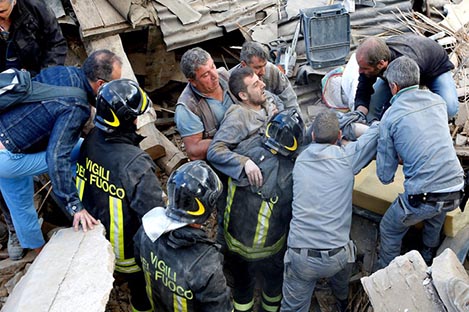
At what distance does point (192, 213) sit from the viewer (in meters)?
2.93

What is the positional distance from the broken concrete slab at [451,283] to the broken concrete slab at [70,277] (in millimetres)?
1935

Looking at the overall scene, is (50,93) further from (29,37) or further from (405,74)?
(405,74)

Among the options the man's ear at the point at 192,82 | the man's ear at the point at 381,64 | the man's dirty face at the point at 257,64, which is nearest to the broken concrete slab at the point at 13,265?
the man's ear at the point at 192,82

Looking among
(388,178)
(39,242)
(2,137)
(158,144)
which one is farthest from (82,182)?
(388,178)

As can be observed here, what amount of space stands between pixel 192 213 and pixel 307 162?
1153mm

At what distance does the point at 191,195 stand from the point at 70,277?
953 millimetres

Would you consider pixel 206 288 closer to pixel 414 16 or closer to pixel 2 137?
pixel 2 137

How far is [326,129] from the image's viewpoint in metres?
3.71

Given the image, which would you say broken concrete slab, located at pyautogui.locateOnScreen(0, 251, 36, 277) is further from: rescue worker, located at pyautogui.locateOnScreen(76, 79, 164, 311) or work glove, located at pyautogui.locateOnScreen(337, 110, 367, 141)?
work glove, located at pyautogui.locateOnScreen(337, 110, 367, 141)

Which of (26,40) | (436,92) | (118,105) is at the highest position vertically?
(26,40)

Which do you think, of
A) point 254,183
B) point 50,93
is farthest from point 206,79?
point 50,93

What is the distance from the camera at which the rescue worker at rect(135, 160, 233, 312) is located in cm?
293

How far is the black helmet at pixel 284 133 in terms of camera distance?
146 inches

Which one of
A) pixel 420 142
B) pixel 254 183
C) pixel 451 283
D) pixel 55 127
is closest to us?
pixel 451 283
